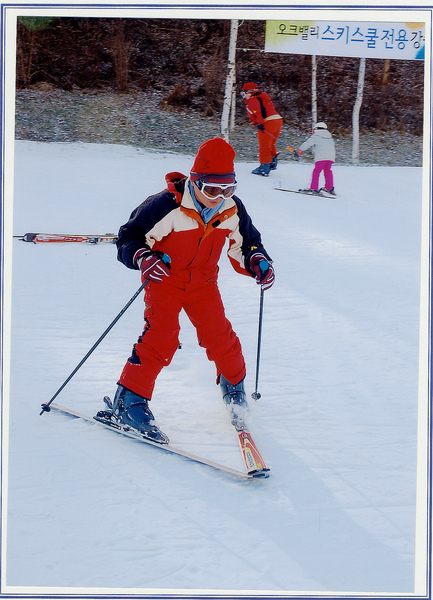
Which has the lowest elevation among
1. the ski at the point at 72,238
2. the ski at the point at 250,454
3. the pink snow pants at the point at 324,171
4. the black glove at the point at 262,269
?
the ski at the point at 250,454

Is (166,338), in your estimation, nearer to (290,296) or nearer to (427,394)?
(427,394)

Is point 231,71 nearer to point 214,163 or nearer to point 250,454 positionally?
point 214,163

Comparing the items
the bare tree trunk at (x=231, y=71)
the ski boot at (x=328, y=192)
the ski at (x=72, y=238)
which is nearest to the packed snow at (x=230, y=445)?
the ski at (x=72, y=238)

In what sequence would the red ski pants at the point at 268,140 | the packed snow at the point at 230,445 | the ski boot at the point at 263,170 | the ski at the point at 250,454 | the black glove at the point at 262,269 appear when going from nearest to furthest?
the packed snow at the point at 230,445 < the ski at the point at 250,454 < the black glove at the point at 262,269 < the red ski pants at the point at 268,140 < the ski boot at the point at 263,170

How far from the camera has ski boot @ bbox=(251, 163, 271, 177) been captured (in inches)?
364

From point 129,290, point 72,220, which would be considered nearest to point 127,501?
point 129,290

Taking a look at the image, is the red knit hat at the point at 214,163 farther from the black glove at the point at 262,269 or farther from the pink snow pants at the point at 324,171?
the pink snow pants at the point at 324,171

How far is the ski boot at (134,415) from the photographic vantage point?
287 cm

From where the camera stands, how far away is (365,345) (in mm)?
4141

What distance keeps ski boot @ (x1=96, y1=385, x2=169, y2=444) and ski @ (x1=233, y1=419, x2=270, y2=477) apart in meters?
0.36

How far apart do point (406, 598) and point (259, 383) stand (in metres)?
1.62

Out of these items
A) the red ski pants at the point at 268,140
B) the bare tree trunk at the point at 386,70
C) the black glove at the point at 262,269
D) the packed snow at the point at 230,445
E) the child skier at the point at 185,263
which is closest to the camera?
the packed snow at the point at 230,445

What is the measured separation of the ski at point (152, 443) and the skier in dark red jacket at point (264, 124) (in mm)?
6840

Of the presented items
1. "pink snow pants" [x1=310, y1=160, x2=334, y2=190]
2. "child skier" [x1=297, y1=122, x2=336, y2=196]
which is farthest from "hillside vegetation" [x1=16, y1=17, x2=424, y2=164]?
"pink snow pants" [x1=310, y1=160, x2=334, y2=190]
